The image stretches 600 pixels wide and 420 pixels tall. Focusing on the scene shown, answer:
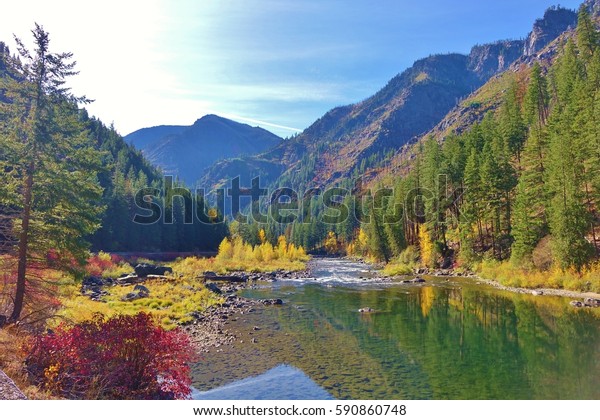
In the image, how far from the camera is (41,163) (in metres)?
18.5

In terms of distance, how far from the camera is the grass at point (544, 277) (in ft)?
115

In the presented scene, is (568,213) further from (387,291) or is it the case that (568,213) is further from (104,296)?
(104,296)

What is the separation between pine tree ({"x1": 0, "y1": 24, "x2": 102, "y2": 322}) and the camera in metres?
18.1

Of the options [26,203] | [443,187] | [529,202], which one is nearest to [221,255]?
[443,187]

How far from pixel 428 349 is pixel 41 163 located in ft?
73.8

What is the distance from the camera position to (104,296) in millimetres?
36156

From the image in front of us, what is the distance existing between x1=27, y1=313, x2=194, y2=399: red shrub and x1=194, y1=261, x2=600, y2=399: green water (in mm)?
2958

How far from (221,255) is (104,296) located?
56.5 meters

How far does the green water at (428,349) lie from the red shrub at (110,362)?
2958mm

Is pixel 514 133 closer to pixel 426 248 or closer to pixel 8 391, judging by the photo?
pixel 426 248

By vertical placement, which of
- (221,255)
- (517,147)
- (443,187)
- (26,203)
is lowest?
(221,255)

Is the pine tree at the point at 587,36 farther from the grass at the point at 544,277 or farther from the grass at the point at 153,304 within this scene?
the grass at the point at 153,304

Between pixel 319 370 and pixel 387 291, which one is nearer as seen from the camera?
pixel 319 370

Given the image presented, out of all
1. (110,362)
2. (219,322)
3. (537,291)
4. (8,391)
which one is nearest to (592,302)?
(537,291)
